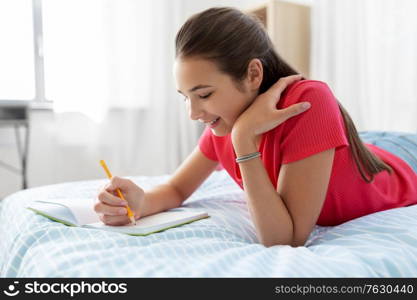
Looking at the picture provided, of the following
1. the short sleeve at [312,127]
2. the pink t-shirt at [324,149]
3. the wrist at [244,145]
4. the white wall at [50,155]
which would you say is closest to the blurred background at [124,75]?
the white wall at [50,155]

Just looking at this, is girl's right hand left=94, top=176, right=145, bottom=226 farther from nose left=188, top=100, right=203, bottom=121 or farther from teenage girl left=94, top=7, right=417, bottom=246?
nose left=188, top=100, right=203, bottom=121

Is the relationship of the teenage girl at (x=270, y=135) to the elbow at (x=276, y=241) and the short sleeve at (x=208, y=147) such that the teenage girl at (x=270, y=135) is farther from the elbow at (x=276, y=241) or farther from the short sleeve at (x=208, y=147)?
the short sleeve at (x=208, y=147)

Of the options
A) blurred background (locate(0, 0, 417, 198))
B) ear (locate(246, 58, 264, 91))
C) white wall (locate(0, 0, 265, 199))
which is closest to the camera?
ear (locate(246, 58, 264, 91))

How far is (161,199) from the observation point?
1.00 m

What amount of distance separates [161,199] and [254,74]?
40 centimetres

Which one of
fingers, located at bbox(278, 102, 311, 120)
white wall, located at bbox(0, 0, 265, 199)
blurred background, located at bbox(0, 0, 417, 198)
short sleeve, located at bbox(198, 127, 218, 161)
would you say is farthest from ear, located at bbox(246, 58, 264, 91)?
→ white wall, located at bbox(0, 0, 265, 199)

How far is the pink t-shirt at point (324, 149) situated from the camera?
0.77 metres

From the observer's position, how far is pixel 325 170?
77 cm

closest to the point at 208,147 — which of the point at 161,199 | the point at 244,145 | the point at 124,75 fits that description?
the point at 161,199

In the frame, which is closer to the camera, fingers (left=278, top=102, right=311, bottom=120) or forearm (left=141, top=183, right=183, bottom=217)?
fingers (left=278, top=102, right=311, bottom=120)

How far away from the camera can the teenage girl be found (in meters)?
0.76

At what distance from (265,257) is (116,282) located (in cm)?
25

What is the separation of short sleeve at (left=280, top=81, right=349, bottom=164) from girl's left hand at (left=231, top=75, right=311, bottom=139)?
2 centimetres

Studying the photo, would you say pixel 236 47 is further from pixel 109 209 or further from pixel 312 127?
pixel 109 209
